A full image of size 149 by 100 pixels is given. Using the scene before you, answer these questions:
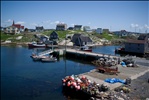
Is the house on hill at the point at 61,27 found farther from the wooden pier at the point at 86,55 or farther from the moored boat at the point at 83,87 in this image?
the moored boat at the point at 83,87

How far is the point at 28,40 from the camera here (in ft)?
365

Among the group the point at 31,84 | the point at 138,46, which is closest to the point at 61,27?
the point at 138,46

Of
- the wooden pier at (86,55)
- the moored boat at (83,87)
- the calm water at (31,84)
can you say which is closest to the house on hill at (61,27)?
the wooden pier at (86,55)

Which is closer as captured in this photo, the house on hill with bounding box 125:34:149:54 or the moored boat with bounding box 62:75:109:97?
the moored boat with bounding box 62:75:109:97

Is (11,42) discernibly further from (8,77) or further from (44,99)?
(44,99)

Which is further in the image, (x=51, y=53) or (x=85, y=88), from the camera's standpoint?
(x=51, y=53)

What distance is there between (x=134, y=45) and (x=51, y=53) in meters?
31.7

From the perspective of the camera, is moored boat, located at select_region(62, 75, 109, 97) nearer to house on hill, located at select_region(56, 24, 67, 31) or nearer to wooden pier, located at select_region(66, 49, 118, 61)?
wooden pier, located at select_region(66, 49, 118, 61)

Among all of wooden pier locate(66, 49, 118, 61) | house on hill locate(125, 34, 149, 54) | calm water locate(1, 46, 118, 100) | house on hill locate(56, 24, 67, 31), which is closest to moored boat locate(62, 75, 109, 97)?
calm water locate(1, 46, 118, 100)

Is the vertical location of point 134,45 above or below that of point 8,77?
above

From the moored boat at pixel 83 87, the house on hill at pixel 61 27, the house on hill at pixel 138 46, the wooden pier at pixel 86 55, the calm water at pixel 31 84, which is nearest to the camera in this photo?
the moored boat at pixel 83 87

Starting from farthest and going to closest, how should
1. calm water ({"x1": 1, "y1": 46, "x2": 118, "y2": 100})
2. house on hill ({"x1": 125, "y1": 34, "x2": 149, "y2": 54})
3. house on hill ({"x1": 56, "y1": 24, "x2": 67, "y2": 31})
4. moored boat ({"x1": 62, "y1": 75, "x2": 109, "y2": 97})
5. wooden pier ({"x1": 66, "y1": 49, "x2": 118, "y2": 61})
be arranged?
house on hill ({"x1": 56, "y1": 24, "x2": 67, "y2": 31}) → house on hill ({"x1": 125, "y1": 34, "x2": 149, "y2": 54}) → wooden pier ({"x1": 66, "y1": 49, "x2": 118, "y2": 61}) → calm water ({"x1": 1, "y1": 46, "x2": 118, "y2": 100}) → moored boat ({"x1": 62, "y1": 75, "x2": 109, "y2": 97})

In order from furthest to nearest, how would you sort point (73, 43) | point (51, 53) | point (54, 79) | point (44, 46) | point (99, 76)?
point (73, 43) < point (44, 46) < point (51, 53) < point (54, 79) < point (99, 76)

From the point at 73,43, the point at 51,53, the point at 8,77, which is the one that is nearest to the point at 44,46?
the point at 73,43
